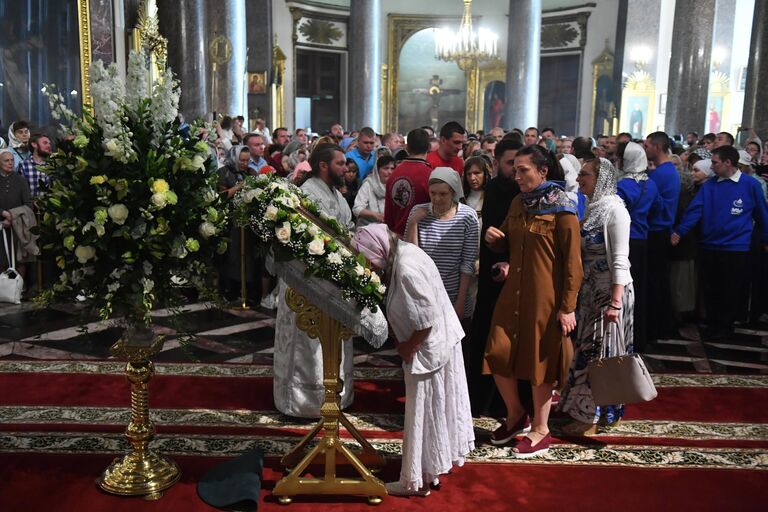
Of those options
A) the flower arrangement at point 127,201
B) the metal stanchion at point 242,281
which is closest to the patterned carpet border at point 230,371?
the metal stanchion at point 242,281

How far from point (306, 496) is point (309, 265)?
1.23 metres

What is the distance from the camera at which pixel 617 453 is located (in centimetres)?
451

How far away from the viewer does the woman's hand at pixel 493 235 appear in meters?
4.43

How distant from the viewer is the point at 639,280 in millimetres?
6148

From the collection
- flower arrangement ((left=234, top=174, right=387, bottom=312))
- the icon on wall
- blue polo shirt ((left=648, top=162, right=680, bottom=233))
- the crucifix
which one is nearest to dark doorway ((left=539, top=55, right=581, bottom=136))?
the crucifix

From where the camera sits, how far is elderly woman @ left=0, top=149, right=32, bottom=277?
814 centimetres

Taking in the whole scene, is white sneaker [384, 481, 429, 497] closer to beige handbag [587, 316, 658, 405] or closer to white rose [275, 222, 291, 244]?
beige handbag [587, 316, 658, 405]

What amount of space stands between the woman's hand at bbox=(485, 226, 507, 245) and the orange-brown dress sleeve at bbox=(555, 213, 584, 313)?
1.24 ft

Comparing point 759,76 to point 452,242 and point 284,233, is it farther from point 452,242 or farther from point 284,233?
point 284,233

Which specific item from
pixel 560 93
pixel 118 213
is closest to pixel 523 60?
pixel 560 93

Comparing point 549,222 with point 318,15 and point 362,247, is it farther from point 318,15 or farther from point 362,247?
point 318,15

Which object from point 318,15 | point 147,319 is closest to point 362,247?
point 147,319

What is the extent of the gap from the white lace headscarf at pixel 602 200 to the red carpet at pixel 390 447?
4.38 ft

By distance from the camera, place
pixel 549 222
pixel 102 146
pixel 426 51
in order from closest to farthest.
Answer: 1. pixel 102 146
2. pixel 549 222
3. pixel 426 51
